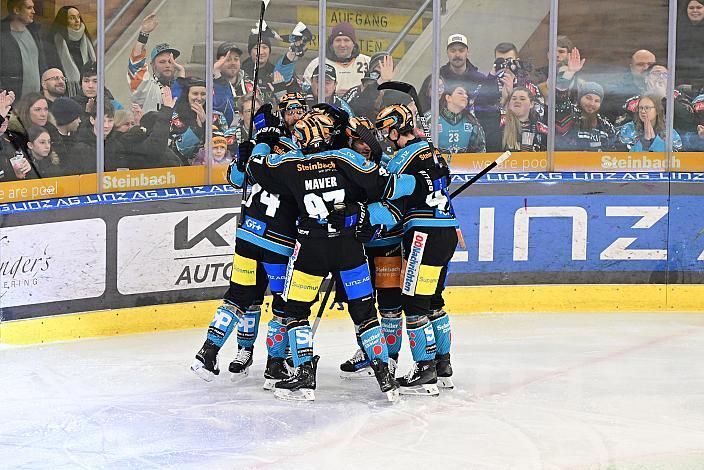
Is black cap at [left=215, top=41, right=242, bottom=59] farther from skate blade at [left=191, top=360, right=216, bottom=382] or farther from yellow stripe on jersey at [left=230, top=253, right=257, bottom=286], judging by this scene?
skate blade at [left=191, top=360, right=216, bottom=382]

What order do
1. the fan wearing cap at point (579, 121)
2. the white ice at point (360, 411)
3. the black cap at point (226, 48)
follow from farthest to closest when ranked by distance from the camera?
the fan wearing cap at point (579, 121) → the black cap at point (226, 48) → the white ice at point (360, 411)

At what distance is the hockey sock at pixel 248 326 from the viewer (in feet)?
20.0

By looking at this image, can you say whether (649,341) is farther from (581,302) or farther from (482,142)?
(482,142)

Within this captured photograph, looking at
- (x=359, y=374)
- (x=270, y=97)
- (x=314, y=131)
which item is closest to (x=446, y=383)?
(x=359, y=374)

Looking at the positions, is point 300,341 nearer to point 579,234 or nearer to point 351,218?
point 351,218

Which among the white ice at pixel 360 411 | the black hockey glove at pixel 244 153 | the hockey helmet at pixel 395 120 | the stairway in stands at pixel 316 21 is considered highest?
the stairway in stands at pixel 316 21

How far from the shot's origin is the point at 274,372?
19.4 ft

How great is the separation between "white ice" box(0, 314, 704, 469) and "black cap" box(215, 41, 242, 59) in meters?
1.90

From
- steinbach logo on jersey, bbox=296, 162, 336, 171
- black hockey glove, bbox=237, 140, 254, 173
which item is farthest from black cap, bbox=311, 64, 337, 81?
steinbach logo on jersey, bbox=296, 162, 336, 171

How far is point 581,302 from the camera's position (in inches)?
330

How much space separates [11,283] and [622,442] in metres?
3.67

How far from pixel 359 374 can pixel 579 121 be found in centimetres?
332

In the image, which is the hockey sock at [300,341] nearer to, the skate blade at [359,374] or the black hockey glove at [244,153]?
the skate blade at [359,374]

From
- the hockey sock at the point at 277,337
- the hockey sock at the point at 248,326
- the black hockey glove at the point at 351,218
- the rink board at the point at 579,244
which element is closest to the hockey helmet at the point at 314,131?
the black hockey glove at the point at 351,218
